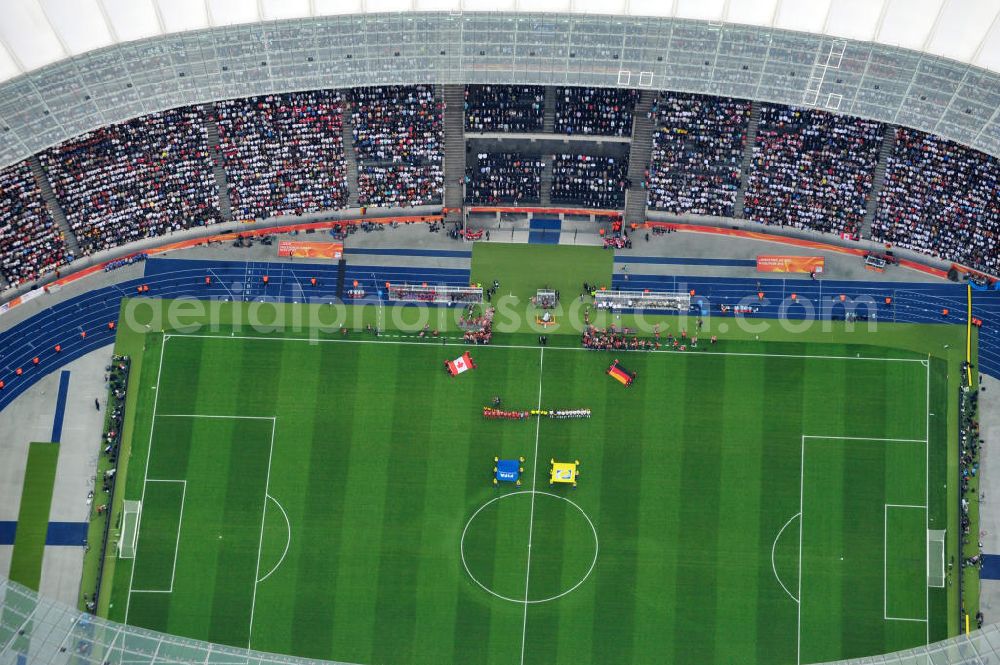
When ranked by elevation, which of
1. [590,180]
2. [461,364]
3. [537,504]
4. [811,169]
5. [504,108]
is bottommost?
[537,504]

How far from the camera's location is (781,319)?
213 ft

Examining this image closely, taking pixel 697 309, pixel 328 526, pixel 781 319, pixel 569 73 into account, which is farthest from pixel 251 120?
pixel 781 319

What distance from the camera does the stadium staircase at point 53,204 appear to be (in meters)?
62.7

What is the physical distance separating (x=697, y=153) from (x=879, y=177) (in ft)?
31.8

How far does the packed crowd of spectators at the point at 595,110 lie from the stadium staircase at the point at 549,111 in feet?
0.57

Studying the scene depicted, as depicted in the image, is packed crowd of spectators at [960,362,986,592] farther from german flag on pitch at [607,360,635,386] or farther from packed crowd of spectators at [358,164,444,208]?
packed crowd of spectators at [358,164,444,208]

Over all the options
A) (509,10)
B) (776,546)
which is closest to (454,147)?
(509,10)

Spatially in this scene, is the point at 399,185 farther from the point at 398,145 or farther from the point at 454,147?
the point at 454,147

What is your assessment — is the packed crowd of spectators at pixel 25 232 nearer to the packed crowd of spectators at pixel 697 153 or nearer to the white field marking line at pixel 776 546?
the packed crowd of spectators at pixel 697 153

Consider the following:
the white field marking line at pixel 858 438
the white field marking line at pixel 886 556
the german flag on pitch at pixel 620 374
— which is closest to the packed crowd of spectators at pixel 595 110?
the german flag on pitch at pixel 620 374

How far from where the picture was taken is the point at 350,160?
64.9m

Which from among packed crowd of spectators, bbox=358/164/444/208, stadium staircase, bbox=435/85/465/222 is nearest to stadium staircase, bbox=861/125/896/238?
stadium staircase, bbox=435/85/465/222

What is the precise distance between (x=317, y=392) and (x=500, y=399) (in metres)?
9.85

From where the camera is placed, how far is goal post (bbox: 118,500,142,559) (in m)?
63.2
